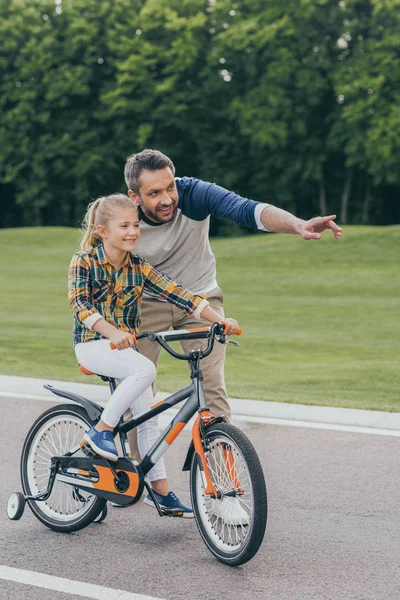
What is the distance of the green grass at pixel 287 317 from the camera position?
384 inches

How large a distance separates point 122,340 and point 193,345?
38.8 inches

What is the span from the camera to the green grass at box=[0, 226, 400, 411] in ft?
32.0

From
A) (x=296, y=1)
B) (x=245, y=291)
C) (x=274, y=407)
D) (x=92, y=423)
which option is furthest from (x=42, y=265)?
(x=296, y=1)

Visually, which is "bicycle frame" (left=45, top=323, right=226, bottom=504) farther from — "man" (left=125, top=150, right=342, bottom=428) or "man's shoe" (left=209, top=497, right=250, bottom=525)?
"man" (left=125, top=150, right=342, bottom=428)

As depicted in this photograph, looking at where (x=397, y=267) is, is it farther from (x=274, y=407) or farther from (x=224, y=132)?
(x=224, y=132)

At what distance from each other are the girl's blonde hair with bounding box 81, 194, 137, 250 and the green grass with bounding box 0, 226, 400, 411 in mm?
3699

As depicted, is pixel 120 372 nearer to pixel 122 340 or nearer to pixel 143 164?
pixel 122 340

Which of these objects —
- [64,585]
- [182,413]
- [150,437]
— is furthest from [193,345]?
[64,585]

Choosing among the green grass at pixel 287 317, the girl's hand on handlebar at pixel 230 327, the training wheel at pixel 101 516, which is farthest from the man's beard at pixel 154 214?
the green grass at pixel 287 317

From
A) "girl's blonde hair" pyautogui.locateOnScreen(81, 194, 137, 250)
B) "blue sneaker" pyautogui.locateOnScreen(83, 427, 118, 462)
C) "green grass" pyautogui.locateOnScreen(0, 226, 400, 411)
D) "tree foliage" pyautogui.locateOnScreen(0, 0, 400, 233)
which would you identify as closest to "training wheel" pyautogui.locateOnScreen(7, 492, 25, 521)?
"blue sneaker" pyautogui.locateOnScreen(83, 427, 118, 462)

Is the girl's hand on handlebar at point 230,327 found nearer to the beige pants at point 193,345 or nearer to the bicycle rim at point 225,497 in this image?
the bicycle rim at point 225,497

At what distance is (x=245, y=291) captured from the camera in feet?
71.5

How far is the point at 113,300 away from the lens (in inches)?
→ 190

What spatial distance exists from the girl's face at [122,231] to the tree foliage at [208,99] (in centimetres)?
4253
